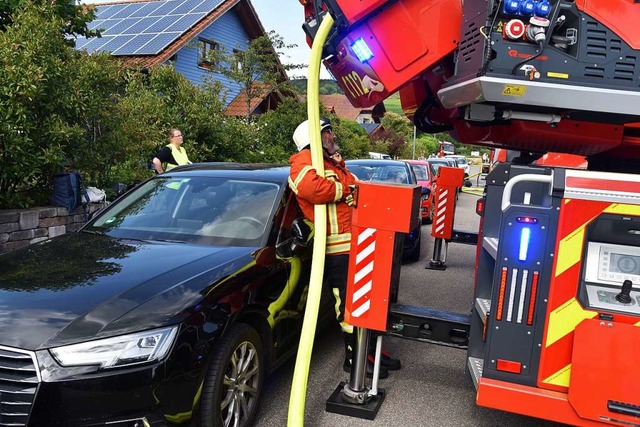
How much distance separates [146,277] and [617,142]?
331cm

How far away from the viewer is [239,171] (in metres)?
4.46

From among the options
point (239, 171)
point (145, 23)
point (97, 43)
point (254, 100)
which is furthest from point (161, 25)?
point (239, 171)

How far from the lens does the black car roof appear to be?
4.30 meters

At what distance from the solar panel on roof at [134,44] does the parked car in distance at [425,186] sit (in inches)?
382

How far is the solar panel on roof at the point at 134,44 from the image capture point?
53.9ft

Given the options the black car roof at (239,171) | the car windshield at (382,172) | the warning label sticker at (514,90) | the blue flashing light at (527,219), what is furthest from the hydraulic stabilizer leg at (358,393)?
the car windshield at (382,172)

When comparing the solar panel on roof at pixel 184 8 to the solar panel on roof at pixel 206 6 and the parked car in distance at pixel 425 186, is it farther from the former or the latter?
the parked car in distance at pixel 425 186

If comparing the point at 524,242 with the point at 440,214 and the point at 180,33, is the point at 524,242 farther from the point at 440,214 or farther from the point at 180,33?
the point at 180,33

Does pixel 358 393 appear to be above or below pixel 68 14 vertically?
below

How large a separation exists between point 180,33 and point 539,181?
54.8 ft

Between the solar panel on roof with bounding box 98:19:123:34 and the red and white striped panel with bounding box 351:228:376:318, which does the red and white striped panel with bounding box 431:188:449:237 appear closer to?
the red and white striped panel with bounding box 351:228:376:318

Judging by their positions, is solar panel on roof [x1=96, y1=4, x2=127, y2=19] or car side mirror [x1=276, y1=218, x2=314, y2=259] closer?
car side mirror [x1=276, y1=218, x2=314, y2=259]

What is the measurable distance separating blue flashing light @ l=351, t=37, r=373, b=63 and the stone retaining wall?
4.01 m

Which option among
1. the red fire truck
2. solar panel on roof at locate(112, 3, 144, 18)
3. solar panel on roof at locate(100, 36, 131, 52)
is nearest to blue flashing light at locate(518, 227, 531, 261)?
the red fire truck
